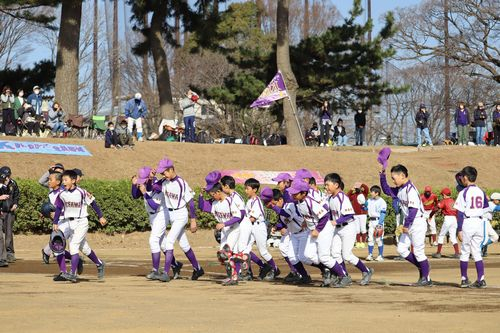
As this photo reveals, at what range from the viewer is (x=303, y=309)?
41.9 feet

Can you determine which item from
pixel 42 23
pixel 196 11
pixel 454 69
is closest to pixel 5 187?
pixel 42 23

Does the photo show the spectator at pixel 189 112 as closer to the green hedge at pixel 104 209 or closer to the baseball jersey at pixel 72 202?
the green hedge at pixel 104 209

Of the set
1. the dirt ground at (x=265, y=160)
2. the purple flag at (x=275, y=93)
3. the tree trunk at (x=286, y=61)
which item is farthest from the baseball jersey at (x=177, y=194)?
the tree trunk at (x=286, y=61)

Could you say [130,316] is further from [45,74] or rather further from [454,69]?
[454,69]

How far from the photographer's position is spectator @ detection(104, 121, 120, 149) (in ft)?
117

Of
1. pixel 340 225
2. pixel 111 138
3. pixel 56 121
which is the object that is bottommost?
pixel 340 225

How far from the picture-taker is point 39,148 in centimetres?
3388

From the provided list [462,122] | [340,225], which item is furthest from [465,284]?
[462,122]

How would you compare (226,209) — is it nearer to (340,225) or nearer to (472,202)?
(340,225)

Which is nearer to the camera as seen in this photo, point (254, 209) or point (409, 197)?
point (409, 197)

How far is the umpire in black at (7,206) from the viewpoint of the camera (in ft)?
67.7

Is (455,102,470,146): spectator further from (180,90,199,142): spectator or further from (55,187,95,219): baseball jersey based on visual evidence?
(55,187,95,219): baseball jersey

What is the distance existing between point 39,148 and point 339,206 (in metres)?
19.0

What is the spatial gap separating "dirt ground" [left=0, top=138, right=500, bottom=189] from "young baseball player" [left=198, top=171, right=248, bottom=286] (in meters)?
16.1
